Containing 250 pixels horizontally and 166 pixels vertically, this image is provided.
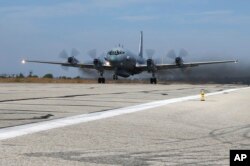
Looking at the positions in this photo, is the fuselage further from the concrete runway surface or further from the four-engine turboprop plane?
the concrete runway surface

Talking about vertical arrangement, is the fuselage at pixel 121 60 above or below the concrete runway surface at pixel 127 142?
above

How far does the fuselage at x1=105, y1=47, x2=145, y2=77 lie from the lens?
6519 centimetres

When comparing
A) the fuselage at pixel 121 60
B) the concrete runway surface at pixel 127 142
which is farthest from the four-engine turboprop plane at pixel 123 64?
the concrete runway surface at pixel 127 142

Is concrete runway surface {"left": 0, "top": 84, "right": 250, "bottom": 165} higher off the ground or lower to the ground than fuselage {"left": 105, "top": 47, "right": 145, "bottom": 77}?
lower

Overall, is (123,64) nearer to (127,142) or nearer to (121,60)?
(121,60)

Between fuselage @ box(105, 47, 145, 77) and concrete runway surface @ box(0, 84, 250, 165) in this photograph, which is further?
fuselage @ box(105, 47, 145, 77)

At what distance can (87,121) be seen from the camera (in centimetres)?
1254

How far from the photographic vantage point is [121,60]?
214 ft

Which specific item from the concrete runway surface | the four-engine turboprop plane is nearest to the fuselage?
the four-engine turboprop plane

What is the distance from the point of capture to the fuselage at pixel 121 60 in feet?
214

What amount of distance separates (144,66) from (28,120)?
58.3 metres

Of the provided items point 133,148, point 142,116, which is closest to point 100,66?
point 142,116

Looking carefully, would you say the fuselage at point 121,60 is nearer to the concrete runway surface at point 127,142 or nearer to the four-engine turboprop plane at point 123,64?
the four-engine turboprop plane at point 123,64

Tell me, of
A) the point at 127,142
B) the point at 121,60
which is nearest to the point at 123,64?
the point at 121,60
